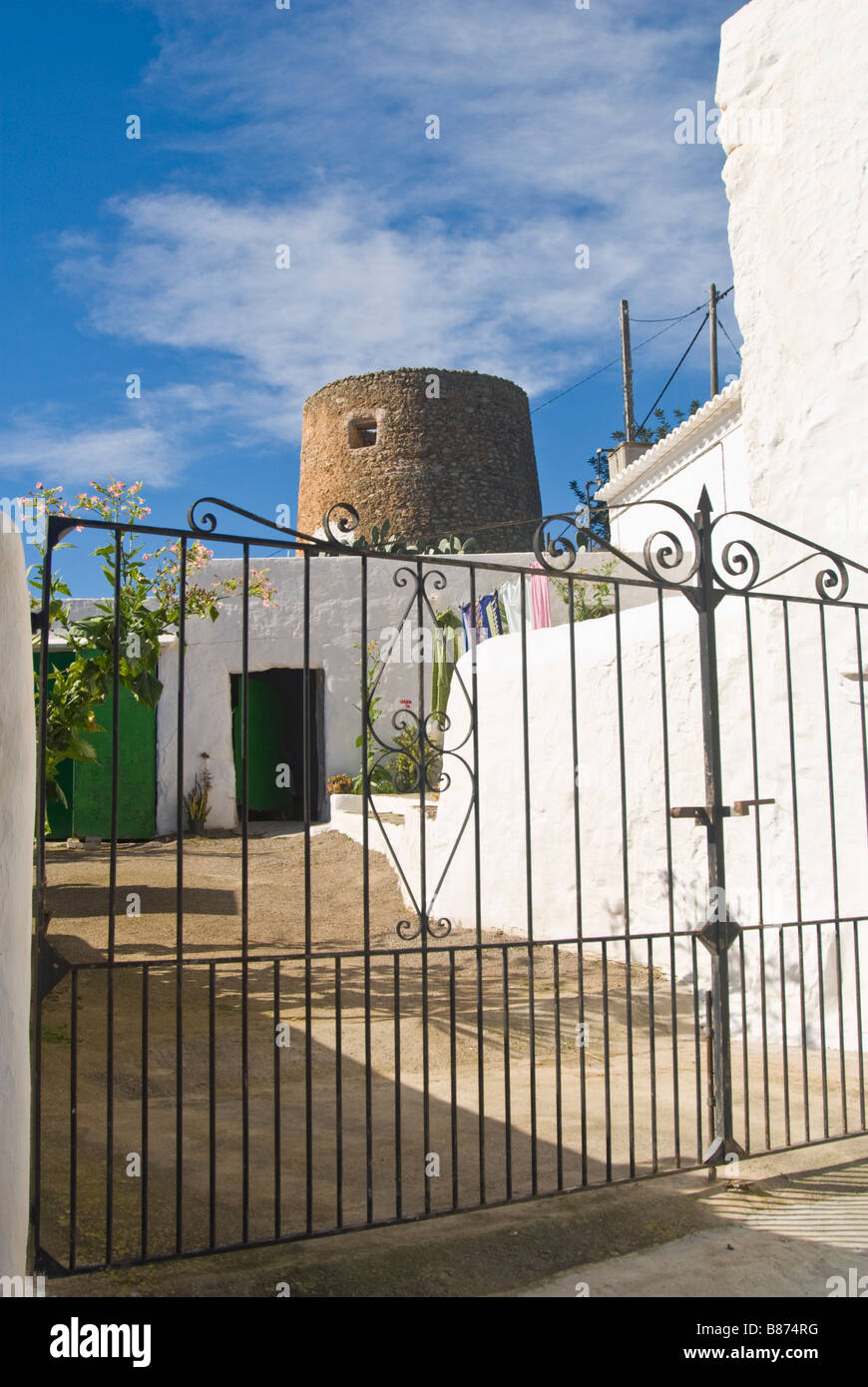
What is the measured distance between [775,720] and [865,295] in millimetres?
2027

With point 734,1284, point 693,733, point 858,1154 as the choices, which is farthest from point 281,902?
point 734,1284

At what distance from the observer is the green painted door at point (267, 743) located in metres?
15.3

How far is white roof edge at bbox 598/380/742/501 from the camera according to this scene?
40.2 ft

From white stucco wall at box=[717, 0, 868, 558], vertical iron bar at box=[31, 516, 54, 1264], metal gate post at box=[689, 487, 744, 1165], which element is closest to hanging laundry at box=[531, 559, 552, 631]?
white stucco wall at box=[717, 0, 868, 558]

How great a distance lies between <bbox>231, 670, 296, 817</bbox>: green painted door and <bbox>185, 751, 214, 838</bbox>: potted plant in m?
2.11

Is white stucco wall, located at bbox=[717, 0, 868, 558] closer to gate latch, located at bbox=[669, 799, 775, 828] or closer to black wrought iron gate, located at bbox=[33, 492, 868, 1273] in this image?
black wrought iron gate, located at bbox=[33, 492, 868, 1273]

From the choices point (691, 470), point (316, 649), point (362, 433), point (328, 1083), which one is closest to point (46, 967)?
point (328, 1083)

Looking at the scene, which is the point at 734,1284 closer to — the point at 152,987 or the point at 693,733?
the point at 693,733

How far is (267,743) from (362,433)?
9.07 m

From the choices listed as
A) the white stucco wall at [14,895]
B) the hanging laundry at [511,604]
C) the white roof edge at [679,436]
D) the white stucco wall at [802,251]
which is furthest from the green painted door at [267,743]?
the white stucco wall at [14,895]

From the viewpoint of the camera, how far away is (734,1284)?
2.81 m

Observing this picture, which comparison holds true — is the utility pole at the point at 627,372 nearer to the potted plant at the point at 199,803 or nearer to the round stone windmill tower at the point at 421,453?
the round stone windmill tower at the point at 421,453

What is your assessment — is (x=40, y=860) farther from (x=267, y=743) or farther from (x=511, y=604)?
(x=267, y=743)

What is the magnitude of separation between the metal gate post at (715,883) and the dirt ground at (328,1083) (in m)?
0.10
